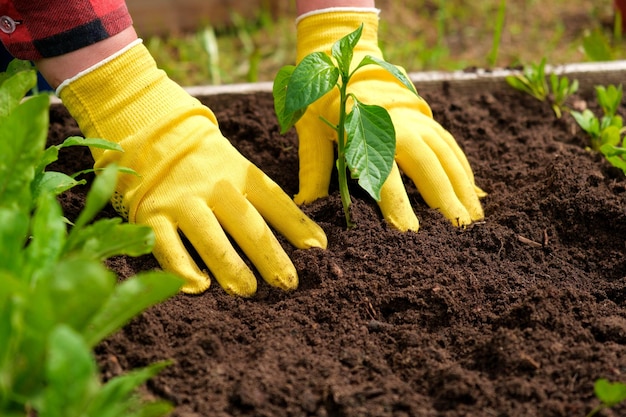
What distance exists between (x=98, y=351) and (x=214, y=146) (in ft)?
2.09

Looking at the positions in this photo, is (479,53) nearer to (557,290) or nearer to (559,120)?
(559,120)

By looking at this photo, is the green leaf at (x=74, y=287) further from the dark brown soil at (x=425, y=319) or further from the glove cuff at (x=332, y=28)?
the glove cuff at (x=332, y=28)

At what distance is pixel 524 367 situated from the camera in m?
1.38

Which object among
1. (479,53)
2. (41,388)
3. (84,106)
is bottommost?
(479,53)

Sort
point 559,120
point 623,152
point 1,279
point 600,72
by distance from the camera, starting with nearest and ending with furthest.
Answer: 1. point 1,279
2. point 623,152
3. point 559,120
4. point 600,72

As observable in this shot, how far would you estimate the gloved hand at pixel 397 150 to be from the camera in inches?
72.2

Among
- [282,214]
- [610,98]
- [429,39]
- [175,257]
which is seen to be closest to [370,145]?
[282,214]

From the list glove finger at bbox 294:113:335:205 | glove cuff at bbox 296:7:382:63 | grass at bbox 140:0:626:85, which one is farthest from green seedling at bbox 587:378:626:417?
grass at bbox 140:0:626:85

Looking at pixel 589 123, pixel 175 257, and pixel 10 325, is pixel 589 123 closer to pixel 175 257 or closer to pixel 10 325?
pixel 175 257

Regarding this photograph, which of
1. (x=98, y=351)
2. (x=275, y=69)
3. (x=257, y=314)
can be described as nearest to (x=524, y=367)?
(x=257, y=314)

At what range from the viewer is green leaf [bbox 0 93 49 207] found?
3.83 feet

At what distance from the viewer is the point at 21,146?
1195 millimetres

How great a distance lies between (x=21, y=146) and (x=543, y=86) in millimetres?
1873

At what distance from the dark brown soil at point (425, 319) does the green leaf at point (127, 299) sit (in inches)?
10.3
